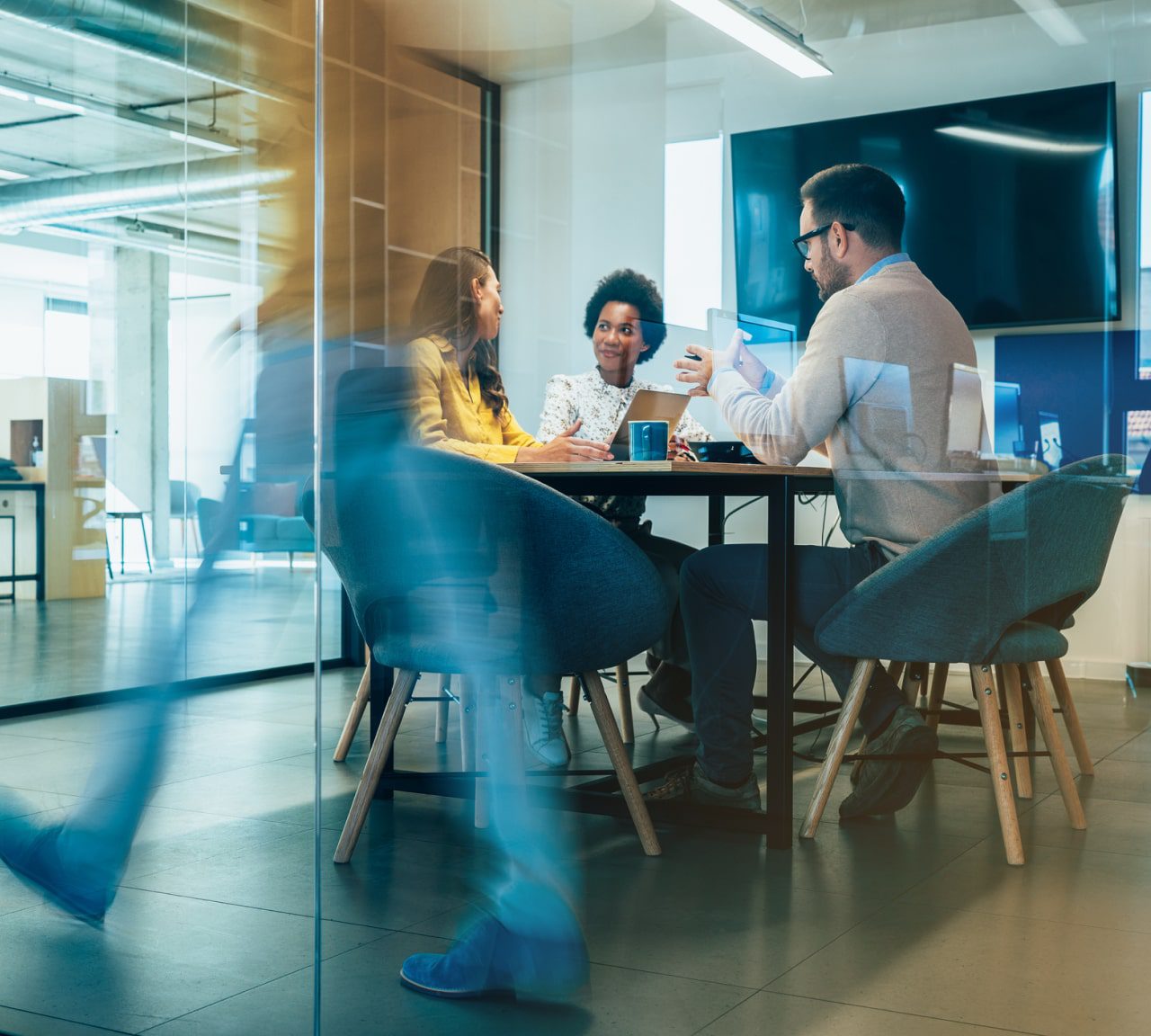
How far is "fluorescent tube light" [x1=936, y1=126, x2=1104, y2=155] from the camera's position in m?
1.12

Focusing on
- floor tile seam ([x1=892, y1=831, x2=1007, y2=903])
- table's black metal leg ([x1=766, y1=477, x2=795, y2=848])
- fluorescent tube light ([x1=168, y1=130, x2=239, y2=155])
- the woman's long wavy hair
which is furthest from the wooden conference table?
fluorescent tube light ([x1=168, y1=130, x2=239, y2=155])

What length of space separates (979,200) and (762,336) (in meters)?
0.24

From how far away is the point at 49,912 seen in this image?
77.0 inches

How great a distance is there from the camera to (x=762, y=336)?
1.29 meters

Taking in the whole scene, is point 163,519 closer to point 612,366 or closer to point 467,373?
point 467,373

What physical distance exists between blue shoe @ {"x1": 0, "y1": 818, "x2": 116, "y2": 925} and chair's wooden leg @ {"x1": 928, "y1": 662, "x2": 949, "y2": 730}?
1.20m

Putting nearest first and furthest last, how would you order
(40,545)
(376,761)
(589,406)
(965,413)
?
1. (965,413)
2. (589,406)
3. (376,761)
4. (40,545)

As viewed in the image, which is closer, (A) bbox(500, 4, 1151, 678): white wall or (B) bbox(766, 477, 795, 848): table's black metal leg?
(A) bbox(500, 4, 1151, 678): white wall

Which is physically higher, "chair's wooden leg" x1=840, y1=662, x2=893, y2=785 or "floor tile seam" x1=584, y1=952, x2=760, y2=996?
"chair's wooden leg" x1=840, y1=662, x2=893, y2=785

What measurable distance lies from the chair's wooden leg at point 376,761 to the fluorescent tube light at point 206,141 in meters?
0.74

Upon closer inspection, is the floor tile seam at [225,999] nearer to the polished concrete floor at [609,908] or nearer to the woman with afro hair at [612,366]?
the polished concrete floor at [609,908]

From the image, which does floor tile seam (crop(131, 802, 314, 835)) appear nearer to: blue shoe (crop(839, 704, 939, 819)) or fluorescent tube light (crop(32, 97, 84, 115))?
blue shoe (crop(839, 704, 939, 819))

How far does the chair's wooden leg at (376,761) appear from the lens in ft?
5.21

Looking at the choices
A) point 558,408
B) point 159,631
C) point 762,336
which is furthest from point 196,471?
point 762,336
